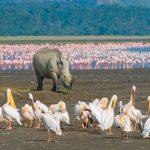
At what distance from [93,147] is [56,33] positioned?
179 metres

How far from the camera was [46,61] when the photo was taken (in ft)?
96.7

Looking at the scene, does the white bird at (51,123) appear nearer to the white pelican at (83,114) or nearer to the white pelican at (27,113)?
the white pelican at (83,114)

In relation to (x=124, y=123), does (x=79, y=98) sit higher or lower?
lower

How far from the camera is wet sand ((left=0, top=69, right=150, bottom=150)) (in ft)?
53.6

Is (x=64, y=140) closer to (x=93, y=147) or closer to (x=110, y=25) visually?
(x=93, y=147)

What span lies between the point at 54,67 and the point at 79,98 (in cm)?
270

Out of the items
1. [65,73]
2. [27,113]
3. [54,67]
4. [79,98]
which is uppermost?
[54,67]

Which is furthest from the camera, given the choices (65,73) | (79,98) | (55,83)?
(65,73)

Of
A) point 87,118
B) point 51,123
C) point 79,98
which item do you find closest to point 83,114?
point 87,118

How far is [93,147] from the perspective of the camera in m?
16.0

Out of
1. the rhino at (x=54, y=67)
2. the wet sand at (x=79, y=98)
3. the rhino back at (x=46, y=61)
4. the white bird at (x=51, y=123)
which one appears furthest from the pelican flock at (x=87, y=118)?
the rhino back at (x=46, y=61)

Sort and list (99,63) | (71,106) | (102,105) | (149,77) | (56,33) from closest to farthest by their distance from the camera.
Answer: (102,105) → (71,106) → (149,77) → (99,63) → (56,33)

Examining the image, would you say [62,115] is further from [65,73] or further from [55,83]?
[65,73]

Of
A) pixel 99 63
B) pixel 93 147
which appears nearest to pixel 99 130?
pixel 93 147
